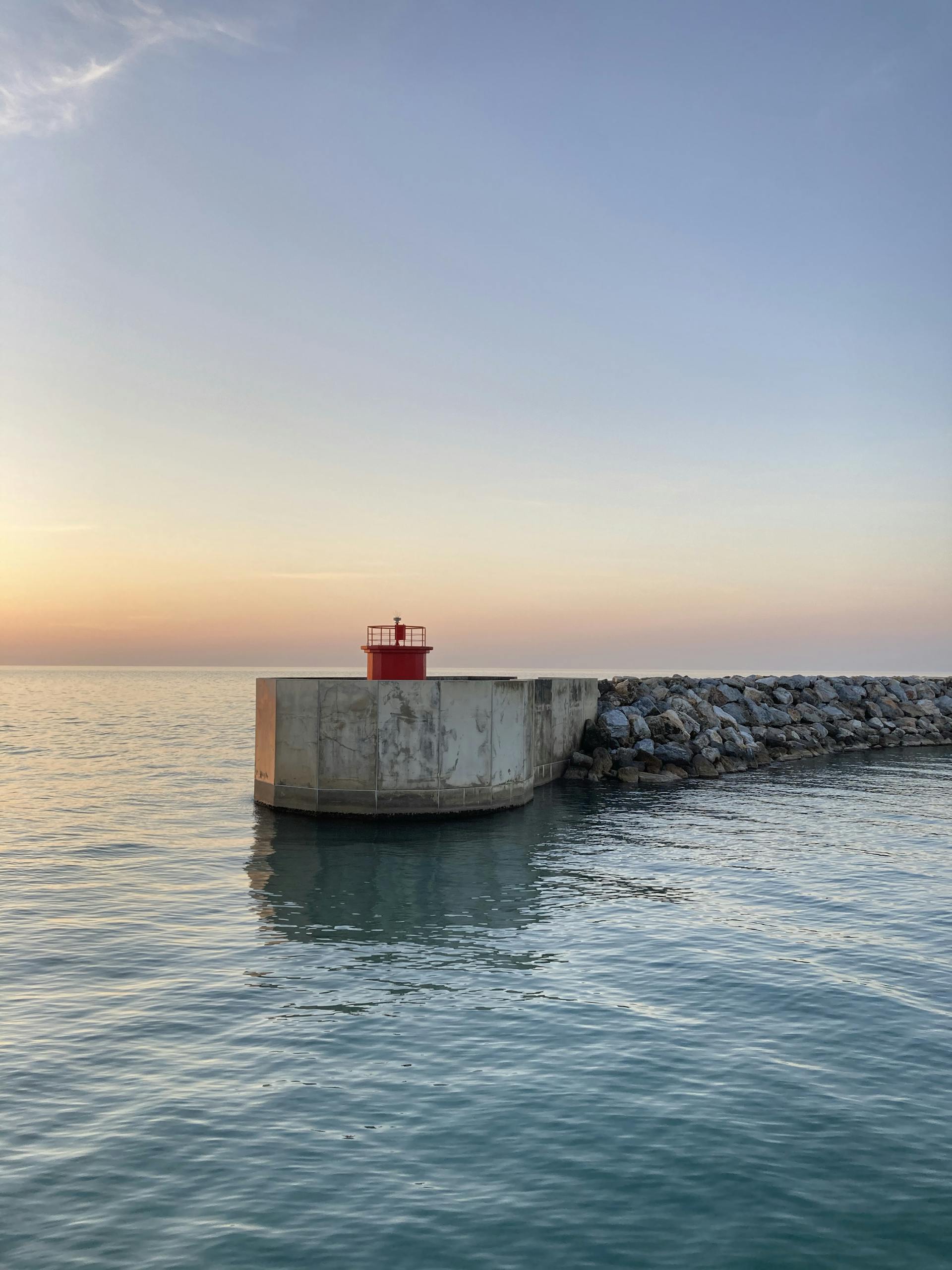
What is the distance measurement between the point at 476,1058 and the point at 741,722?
83.1 ft

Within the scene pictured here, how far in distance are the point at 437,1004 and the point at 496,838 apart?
878 cm

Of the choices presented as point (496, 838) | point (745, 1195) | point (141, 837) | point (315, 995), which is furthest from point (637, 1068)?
point (141, 837)

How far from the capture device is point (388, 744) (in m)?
18.0

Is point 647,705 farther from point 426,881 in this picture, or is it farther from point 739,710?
point 426,881

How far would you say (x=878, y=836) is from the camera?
17734 mm

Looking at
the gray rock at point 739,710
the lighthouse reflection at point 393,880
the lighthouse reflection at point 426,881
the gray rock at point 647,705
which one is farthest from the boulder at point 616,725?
the lighthouse reflection at point 393,880

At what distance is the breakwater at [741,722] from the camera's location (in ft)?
86.1

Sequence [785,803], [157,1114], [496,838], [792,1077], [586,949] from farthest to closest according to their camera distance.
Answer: [785,803] → [496,838] → [586,949] → [792,1077] → [157,1114]

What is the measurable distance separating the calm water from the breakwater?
974 cm

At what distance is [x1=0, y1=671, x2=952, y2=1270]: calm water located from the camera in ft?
17.3

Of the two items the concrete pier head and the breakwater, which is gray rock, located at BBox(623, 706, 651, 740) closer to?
the breakwater

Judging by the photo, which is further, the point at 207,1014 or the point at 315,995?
the point at 315,995

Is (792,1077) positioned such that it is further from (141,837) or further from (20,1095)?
(141,837)

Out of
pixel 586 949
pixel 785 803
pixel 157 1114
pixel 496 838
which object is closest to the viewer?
pixel 157 1114
